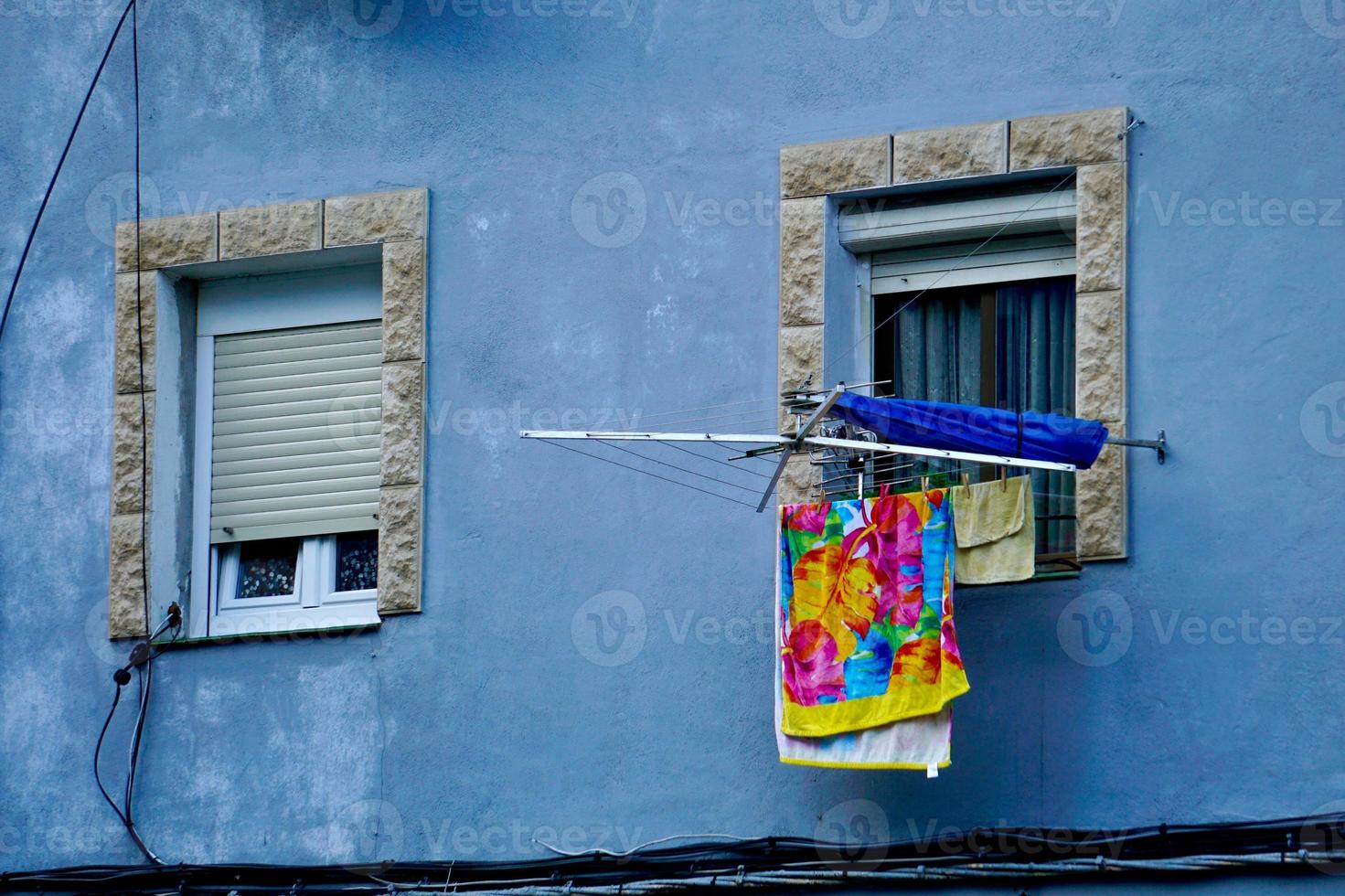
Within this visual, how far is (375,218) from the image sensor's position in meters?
12.0

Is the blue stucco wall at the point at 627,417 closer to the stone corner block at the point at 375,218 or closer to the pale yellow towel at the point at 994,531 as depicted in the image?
the stone corner block at the point at 375,218

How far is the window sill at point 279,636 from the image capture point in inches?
456

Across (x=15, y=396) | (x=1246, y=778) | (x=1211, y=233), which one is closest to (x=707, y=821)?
(x=1246, y=778)

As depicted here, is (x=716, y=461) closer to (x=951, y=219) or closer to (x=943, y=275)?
(x=943, y=275)

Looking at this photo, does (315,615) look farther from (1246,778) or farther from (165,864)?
(1246,778)

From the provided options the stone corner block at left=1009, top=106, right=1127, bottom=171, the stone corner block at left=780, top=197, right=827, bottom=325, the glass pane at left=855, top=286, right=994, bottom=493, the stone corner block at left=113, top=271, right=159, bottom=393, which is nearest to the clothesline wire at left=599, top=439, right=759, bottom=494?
the glass pane at left=855, top=286, right=994, bottom=493

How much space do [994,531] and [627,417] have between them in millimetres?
1931

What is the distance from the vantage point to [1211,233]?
10.5 meters

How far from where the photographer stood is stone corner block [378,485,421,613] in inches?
454

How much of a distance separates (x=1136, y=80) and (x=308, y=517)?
435cm

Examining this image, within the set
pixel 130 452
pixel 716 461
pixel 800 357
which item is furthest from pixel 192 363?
pixel 800 357

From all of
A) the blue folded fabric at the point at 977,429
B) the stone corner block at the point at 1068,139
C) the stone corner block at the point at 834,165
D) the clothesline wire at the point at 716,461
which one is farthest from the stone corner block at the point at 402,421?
the stone corner block at the point at 1068,139

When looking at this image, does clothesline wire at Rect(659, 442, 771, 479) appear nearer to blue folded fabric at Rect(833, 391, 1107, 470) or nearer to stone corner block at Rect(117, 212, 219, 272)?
blue folded fabric at Rect(833, 391, 1107, 470)

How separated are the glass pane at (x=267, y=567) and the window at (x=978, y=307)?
2957 mm
